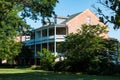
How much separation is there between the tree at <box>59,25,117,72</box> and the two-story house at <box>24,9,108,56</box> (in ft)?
65.6

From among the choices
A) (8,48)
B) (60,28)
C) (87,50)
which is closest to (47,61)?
(8,48)

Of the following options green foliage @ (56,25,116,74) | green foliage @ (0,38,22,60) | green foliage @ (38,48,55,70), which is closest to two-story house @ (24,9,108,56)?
green foliage @ (38,48,55,70)

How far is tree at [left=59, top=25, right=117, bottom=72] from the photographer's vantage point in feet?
152

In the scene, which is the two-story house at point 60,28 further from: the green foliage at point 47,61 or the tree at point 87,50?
the tree at point 87,50

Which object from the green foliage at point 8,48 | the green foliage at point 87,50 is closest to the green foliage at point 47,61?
the green foliage at point 87,50

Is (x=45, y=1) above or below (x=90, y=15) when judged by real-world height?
below

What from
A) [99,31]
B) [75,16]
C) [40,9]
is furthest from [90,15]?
[40,9]

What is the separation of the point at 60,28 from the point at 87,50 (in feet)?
92.9

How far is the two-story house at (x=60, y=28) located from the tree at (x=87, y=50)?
65.6ft

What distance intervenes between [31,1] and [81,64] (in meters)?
23.8

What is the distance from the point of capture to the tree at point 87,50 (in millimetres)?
46375

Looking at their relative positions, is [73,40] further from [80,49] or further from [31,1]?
[31,1]

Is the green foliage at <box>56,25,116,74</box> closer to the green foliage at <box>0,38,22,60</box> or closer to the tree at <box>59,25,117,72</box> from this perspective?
the tree at <box>59,25,117,72</box>

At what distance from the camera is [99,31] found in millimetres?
49500
